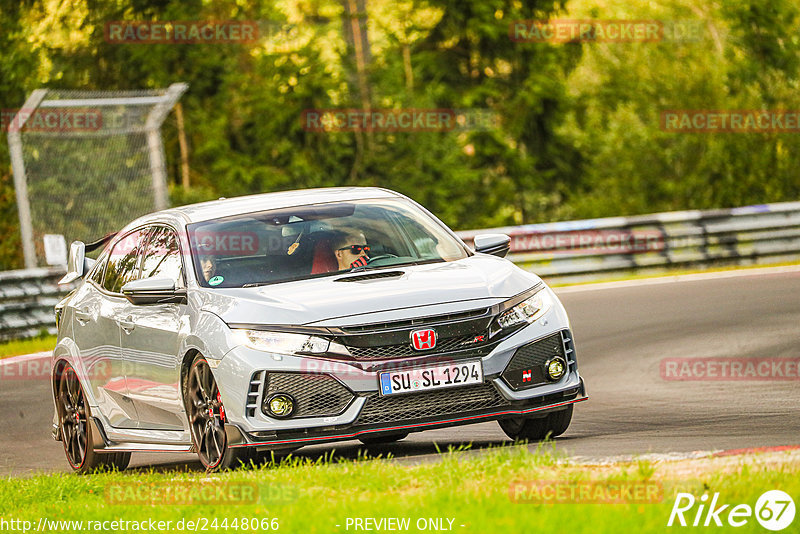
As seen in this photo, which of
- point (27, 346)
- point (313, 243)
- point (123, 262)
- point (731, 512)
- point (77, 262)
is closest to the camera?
point (731, 512)

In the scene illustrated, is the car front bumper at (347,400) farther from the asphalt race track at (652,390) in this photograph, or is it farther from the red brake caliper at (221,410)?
the asphalt race track at (652,390)

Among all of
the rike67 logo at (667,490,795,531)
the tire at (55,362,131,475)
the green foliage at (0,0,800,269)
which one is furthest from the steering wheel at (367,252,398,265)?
the green foliage at (0,0,800,269)

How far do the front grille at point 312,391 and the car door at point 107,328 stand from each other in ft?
5.90

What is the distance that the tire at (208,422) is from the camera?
24.9ft

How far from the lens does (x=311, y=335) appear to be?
24.2ft

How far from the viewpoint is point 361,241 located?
871 cm

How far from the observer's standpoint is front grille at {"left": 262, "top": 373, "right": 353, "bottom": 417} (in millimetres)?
7383

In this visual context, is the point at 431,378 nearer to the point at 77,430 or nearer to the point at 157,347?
the point at 157,347

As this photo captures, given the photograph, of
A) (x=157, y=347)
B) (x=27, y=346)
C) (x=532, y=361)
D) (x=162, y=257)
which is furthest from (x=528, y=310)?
(x=27, y=346)

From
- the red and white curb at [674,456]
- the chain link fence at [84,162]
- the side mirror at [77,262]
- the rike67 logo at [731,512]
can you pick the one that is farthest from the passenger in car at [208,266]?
the chain link fence at [84,162]

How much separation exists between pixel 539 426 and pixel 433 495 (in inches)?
102

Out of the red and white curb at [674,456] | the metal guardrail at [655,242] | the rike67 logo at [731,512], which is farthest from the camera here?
the metal guardrail at [655,242]

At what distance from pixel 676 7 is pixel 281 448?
46746 mm

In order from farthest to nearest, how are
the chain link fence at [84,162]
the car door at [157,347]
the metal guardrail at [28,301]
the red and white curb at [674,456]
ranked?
the chain link fence at [84,162], the metal guardrail at [28,301], the car door at [157,347], the red and white curb at [674,456]
